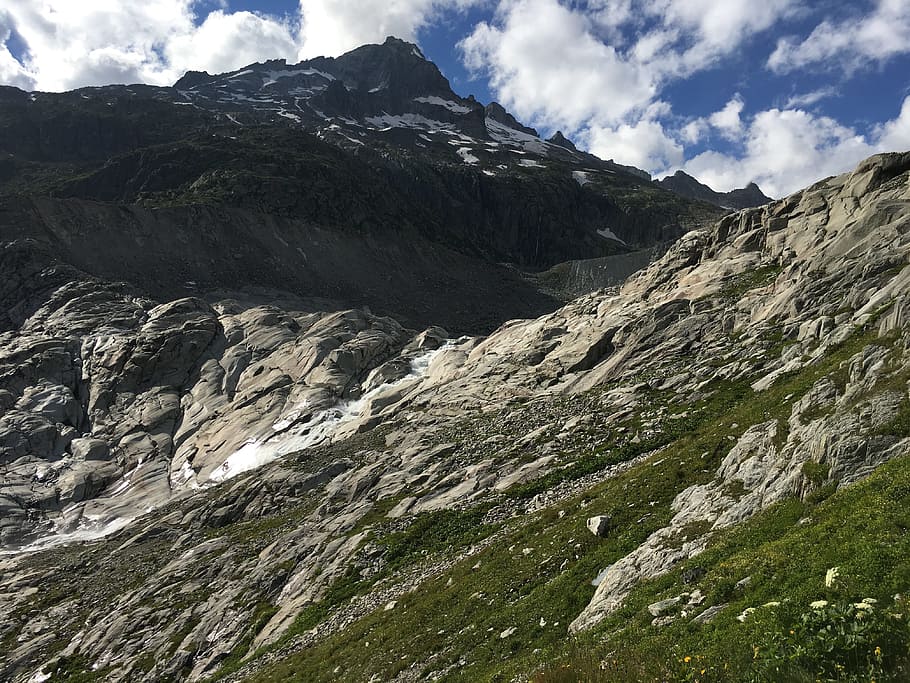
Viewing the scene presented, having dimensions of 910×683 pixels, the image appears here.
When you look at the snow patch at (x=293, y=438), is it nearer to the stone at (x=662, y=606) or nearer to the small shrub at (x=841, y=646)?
the stone at (x=662, y=606)

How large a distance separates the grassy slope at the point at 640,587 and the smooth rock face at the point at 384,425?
121 centimetres

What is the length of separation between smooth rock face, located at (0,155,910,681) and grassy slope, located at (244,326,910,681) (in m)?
1.21

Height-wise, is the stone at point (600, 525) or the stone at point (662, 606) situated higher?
the stone at point (662, 606)

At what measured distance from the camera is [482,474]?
122 ft

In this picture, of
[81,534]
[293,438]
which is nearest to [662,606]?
[293,438]

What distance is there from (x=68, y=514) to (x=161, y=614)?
42296mm

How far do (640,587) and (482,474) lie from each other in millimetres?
21894

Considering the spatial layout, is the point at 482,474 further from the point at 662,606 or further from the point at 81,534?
the point at 81,534

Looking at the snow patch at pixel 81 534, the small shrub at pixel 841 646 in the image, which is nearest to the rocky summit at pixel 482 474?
the small shrub at pixel 841 646

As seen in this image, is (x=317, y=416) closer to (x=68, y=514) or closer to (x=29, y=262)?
(x=68, y=514)

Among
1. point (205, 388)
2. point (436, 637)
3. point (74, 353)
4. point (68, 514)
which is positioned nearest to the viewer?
point (436, 637)

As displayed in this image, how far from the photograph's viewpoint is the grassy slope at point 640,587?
35.1 ft

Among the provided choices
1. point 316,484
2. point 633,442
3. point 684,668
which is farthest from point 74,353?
point 684,668

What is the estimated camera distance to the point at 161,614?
37000mm
